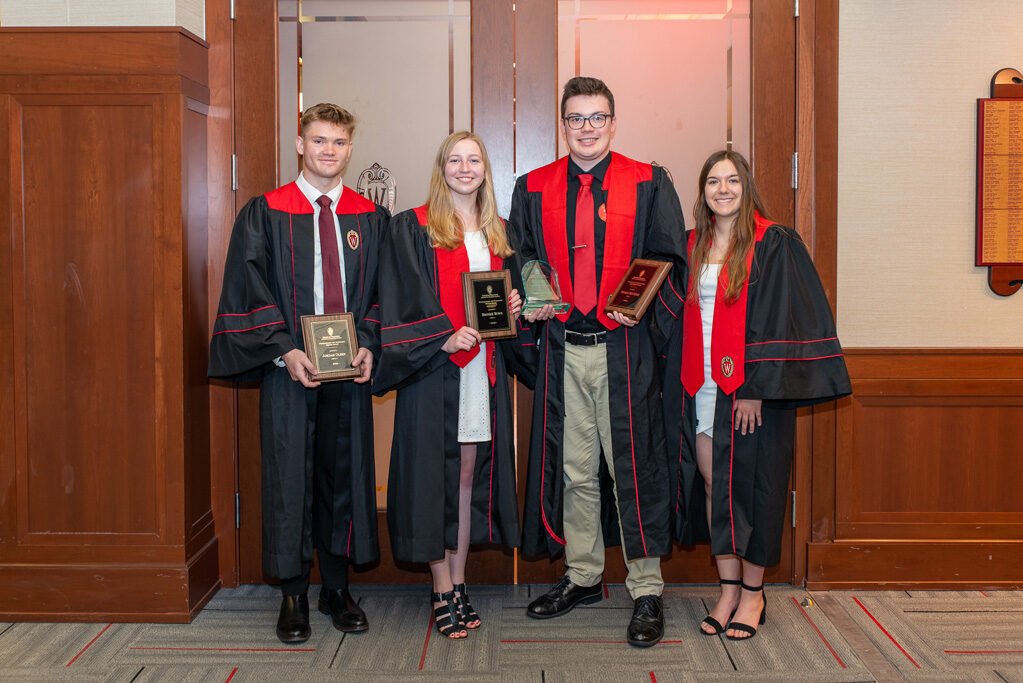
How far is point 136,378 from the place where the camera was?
3113 millimetres

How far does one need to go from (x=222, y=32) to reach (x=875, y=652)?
11.4 feet

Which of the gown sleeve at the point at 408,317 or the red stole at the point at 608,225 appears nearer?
the gown sleeve at the point at 408,317

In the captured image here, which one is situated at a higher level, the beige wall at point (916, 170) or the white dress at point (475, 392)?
the beige wall at point (916, 170)

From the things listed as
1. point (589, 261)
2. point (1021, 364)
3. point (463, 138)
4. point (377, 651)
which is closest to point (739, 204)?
point (589, 261)

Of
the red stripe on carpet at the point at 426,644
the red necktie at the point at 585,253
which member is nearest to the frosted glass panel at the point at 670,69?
the red necktie at the point at 585,253

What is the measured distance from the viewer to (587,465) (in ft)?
9.96

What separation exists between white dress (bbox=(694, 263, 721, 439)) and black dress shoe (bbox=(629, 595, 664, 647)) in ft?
2.18

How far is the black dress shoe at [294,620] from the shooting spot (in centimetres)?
293

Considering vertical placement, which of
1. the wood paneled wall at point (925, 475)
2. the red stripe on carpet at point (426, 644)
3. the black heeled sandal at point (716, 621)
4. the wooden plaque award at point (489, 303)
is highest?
the wooden plaque award at point (489, 303)

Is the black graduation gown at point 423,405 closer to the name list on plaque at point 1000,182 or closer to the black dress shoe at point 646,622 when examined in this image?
the black dress shoe at point 646,622

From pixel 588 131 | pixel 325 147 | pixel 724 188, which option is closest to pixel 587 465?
pixel 724 188

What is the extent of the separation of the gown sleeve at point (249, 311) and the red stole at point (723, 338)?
4.70 ft

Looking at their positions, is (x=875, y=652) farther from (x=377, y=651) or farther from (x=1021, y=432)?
(x=377, y=651)

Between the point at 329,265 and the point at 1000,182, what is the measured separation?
109 inches
